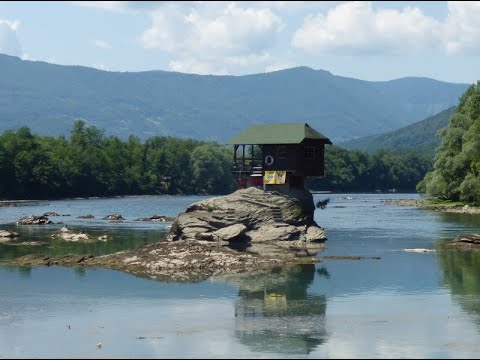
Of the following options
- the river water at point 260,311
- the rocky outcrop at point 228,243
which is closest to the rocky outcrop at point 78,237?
the rocky outcrop at point 228,243

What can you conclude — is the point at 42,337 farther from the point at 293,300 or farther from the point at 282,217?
the point at 282,217

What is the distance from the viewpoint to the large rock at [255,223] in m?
68.1

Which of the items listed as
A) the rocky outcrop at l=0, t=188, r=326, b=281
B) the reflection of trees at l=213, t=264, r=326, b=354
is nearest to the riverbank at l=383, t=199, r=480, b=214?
the rocky outcrop at l=0, t=188, r=326, b=281

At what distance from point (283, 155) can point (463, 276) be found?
1054 inches

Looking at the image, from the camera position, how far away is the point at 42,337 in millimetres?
35031

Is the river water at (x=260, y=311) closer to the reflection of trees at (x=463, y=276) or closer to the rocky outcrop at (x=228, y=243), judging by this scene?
the reflection of trees at (x=463, y=276)

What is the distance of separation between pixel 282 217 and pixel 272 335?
123ft

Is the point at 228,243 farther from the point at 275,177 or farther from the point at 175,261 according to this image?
the point at 175,261

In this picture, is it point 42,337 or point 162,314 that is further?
point 162,314

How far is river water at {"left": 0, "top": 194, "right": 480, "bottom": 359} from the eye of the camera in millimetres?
32722

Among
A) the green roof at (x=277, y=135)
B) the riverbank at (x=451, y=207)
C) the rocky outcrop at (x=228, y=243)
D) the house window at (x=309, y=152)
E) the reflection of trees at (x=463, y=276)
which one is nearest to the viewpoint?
the reflection of trees at (x=463, y=276)

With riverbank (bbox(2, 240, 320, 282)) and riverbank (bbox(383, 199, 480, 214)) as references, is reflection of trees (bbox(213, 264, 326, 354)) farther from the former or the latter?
riverbank (bbox(383, 199, 480, 214))

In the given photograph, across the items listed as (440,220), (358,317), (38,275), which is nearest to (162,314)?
(358,317)

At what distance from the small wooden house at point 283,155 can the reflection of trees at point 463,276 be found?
16114 mm
